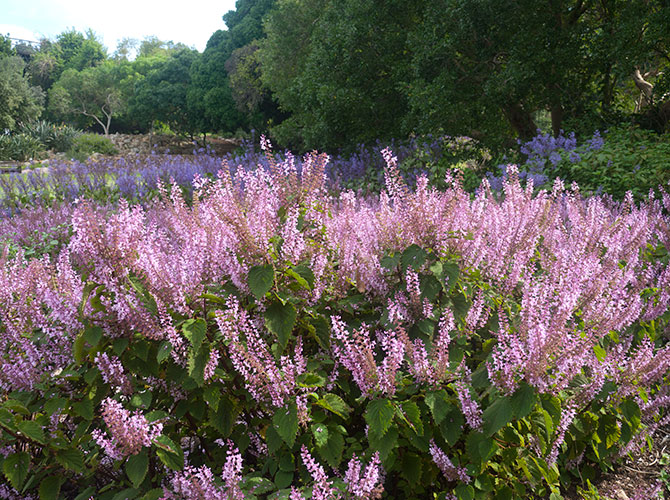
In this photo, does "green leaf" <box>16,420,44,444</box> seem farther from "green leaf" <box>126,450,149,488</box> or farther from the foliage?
the foliage

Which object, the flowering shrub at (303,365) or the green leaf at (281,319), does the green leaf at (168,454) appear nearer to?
the flowering shrub at (303,365)

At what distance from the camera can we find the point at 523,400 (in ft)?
6.70

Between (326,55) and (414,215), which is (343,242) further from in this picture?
(326,55)

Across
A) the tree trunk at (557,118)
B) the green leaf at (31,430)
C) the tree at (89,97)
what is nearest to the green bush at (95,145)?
the tree at (89,97)

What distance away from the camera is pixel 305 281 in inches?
89.7

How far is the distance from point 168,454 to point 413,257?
4.98 ft

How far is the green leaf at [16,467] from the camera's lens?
2098mm

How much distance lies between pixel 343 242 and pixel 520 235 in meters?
1.25

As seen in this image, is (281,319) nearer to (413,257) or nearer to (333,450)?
(333,450)

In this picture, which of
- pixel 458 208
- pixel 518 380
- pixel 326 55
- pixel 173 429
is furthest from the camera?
pixel 326 55

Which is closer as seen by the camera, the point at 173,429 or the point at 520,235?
the point at 173,429

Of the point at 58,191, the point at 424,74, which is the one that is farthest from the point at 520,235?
the point at 58,191

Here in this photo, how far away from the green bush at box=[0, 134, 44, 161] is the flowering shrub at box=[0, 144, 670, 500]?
1149 inches

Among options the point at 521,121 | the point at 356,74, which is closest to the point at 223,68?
the point at 356,74
